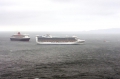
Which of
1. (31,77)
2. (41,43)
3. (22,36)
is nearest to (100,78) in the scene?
(31,77)

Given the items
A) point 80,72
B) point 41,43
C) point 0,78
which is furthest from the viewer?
point 41,43

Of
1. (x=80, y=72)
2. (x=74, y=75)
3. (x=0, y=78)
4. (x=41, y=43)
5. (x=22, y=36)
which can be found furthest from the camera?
(x=22, y=36)

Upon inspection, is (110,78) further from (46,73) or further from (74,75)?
(46,73)

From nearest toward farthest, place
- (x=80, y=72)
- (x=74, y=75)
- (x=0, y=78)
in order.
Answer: (x=0, y=78), (x=74, y=75), (x=80, y=72)

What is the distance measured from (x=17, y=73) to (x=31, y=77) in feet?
13.9

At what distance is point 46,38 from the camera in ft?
400

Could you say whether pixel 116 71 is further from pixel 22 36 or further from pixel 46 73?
pixel 22 36

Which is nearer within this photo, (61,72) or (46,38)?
(61,72)

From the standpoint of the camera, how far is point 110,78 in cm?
3478

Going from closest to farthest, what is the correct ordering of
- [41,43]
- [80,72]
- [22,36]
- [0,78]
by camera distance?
1. [0,78]
2. [80,72]
3. [41,43]
4. [22,36]

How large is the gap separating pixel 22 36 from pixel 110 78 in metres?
119

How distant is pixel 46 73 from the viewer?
1499 inches

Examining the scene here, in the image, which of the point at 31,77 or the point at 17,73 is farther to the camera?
the point at 17,73

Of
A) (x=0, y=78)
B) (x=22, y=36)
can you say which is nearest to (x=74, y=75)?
(x=0, y=78)
